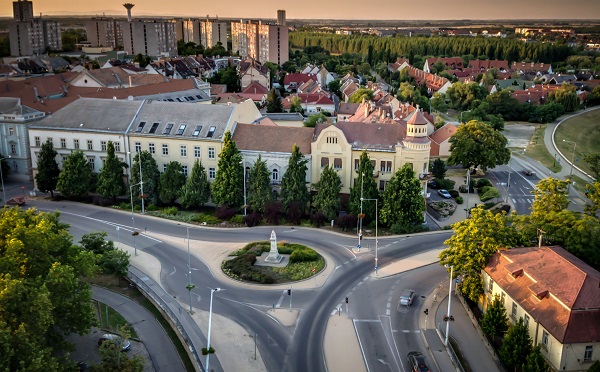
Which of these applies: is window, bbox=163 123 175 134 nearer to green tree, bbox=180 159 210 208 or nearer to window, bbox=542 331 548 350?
green tree, bbox=180 159 210 208

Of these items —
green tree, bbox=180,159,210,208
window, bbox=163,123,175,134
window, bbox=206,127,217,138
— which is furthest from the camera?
window, bbox=163,123,175,134

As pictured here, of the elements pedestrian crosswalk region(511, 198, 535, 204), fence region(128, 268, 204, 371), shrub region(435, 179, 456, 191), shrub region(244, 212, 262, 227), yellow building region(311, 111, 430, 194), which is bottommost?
fence region(128, 268, 204, 371)

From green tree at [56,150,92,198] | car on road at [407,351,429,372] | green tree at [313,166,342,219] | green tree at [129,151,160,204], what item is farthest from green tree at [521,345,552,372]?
green tree at [56,150,92,198]

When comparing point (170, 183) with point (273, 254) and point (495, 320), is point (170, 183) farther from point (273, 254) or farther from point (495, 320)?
point (495, 320)

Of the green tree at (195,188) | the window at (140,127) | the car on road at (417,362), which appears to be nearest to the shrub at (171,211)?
the green tree at (195,188)

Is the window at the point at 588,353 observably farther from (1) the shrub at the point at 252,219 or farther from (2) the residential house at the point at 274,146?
(2) the residential house at the point at 274,146
